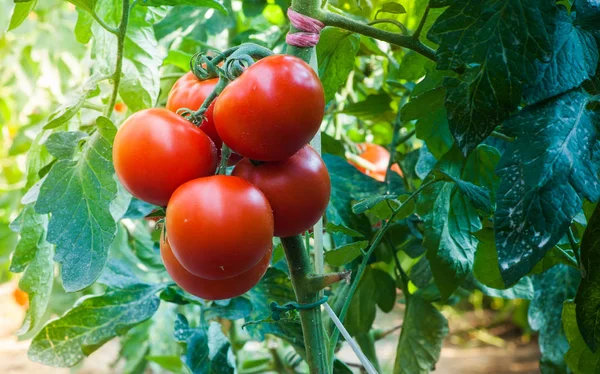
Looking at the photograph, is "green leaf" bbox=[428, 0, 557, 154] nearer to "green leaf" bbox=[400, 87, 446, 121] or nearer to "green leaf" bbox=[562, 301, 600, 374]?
"green leaf" bbox=[400, 87, 446, 121]

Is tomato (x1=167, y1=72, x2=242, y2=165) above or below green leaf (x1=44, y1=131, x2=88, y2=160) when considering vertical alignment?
above

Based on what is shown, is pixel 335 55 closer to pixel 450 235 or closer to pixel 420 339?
pixel 450 235

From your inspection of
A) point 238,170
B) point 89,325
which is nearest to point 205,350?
point 89,325

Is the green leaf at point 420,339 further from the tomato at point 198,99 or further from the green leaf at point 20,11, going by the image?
the green leaf at point 20,11

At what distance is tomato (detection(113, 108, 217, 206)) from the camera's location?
1.43 ft

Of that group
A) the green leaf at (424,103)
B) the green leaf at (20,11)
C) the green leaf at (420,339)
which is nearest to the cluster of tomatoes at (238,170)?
the green leaf at (424,103)

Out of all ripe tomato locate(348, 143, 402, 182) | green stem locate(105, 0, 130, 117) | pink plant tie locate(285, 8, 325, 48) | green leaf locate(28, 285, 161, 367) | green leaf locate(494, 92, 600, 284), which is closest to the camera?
green leaf locate(494, 92, 600, 284)

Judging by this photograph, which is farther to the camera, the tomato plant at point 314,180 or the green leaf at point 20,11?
the green leaf at point 20,11

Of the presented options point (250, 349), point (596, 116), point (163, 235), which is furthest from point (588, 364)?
point (250, 349)

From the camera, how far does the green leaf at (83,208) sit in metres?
0.50

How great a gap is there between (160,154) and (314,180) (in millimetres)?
111

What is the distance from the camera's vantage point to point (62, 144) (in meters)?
0.56

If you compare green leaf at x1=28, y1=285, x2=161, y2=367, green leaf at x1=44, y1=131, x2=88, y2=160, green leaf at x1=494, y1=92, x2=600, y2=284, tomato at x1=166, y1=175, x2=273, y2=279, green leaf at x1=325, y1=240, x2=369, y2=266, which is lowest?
green leaf at x1=28, y1=285, x2=161, y2=367

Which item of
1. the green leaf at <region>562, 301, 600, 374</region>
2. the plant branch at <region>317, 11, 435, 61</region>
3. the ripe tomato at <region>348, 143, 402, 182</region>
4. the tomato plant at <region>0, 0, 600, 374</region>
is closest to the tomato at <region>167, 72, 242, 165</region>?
the tomato plant at <region>0, 0, 600, 374</region>
